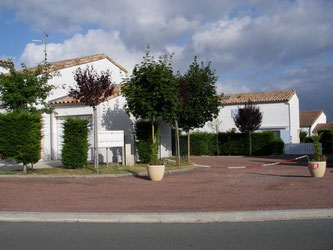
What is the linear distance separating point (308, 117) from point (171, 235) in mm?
51470

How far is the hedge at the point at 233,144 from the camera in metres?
27.6

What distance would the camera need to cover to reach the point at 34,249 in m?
4.99

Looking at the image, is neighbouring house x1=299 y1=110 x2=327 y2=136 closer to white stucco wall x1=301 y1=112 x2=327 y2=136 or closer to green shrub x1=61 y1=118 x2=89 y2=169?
white stucco wall x1=301 y1=112 x2=327 y2=136

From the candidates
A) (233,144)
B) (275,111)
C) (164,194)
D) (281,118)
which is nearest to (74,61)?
(233,144)

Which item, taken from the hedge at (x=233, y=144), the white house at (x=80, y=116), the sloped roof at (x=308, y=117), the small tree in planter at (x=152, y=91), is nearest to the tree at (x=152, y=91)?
the small tree in planter at (x=152, y=91)

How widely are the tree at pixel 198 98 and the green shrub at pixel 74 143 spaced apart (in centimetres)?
658

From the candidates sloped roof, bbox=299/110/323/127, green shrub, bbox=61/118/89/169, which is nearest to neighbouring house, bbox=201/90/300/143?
sloped roof, bbox=299/110/323/127

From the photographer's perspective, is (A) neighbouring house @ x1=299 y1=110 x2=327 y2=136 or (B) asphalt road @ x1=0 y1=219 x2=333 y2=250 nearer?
(B) asphalt road @ x1=0 y1=219 x2=333 y2=250

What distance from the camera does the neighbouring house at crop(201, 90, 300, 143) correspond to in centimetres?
3562

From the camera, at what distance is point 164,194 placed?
9367 millimetres

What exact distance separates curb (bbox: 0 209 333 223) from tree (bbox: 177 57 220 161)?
477 inches

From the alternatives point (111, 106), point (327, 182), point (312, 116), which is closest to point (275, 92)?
point (312, 116)

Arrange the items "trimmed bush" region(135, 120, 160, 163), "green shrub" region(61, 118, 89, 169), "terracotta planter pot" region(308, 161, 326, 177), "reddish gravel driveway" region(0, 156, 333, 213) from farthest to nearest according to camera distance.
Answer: "trimmed bush" region(135, 120, 160, 163) → "green shrub" region(61, 118, 89, 169) → "terracotta planter pot" region(308, 161, 326, 177) → "reddish gravel driveway" region(0, 156, 333, 213)

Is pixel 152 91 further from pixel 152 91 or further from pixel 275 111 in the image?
pixel 275 111
